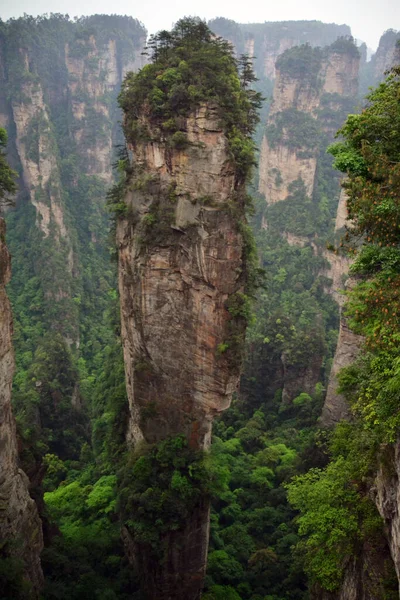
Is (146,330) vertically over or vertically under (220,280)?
under

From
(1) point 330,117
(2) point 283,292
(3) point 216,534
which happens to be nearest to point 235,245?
(3) point 216,534

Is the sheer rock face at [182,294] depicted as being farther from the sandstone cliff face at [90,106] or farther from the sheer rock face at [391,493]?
the sandstone cliff face at [90,106]

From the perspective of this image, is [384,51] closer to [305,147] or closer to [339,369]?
[305,147]

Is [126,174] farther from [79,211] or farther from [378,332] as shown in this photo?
[79,211]

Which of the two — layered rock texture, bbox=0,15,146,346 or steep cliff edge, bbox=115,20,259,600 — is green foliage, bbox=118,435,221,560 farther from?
layered rock texture, bbox=0,15,146,346

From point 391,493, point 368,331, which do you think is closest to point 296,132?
point 368,331

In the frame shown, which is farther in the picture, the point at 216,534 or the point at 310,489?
the point at 216,534
